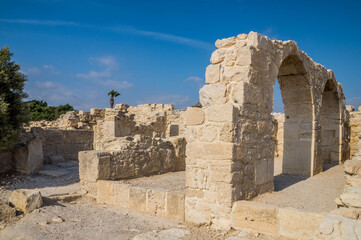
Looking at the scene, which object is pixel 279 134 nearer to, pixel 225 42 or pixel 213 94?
pixel 225 42

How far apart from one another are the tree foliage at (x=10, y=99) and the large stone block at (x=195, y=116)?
5.47m

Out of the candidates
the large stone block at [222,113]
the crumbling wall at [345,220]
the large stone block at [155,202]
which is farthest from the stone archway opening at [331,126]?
the large stone block at [155,202]

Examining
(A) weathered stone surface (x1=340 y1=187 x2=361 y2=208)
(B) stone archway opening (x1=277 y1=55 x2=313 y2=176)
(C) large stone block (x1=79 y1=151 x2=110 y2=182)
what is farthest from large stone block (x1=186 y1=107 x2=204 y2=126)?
(B) stone archway opening (x1=277 y1=55 x2=313 y2=176)

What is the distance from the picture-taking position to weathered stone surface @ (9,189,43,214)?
4772 mm

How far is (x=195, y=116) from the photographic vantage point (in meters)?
4.29

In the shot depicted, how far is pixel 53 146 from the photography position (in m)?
11.0

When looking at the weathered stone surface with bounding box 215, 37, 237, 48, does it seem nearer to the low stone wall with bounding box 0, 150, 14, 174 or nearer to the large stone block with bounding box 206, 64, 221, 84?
the large stone block with bounding box 206, 64, 221, 84

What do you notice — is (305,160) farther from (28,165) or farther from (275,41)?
(28,165)

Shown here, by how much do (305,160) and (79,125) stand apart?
11385 mm

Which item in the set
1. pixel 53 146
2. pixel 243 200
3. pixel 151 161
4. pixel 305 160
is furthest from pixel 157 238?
A: pixel 53 146

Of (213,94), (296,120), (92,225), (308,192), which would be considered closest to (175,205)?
(92,225)

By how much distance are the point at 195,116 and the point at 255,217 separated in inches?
64.1

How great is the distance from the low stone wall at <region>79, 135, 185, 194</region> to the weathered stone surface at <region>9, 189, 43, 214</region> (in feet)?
3.70

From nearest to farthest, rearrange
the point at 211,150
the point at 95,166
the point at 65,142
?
1. the point at 211,150
2. the point at 95,166
3. the point at 65,142
